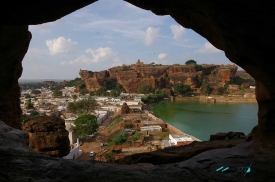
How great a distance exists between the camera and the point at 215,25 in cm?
396

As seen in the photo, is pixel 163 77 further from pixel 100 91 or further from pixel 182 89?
pixel 100 91

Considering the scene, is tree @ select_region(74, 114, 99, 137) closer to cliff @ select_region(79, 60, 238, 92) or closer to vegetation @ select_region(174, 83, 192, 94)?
vegetation @ select_region(174, 83, 192, 94)

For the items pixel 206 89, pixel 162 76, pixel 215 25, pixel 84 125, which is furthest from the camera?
pixel 162 76

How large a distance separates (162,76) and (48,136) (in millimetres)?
60714

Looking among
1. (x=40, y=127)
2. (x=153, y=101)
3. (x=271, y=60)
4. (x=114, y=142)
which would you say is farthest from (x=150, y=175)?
(x=153, y=101)

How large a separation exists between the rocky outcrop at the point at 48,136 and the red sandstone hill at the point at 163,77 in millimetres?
56022

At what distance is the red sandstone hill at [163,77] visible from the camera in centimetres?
6656

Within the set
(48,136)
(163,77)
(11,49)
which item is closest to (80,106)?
(48,136)

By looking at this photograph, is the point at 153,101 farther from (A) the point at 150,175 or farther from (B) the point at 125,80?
(A) the point at 150,175

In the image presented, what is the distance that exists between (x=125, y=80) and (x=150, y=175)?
221ft

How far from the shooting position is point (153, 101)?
174 ft

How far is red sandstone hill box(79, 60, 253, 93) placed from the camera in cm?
6656

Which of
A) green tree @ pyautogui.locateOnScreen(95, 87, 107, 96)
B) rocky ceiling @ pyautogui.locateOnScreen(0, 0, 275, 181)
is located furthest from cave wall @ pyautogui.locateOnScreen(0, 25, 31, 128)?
green tree @ pyautogui.locateOnScreen(95, 87, 107, 96)

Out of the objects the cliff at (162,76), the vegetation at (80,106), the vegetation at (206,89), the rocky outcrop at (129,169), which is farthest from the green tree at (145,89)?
the rocky outcrop at (129,169)
